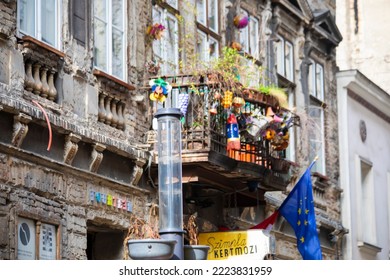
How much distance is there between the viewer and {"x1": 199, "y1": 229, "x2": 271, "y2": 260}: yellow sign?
733 inches

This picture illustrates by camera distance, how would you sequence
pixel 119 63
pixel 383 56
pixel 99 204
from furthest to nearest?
pixel 383 56 < pixel 119 63 < pixel 99 204

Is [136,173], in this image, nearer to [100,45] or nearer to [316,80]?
[100,45]

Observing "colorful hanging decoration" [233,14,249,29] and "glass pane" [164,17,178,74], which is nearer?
"glass pane" [164,17,178,74]

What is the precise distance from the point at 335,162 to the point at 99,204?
11.1m

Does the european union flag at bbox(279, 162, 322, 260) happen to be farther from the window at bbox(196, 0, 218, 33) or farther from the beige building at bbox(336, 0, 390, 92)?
the beige building at bbox(336, 0, 390, 92)

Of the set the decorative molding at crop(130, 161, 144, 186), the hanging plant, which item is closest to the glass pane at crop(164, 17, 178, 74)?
the hanging plant

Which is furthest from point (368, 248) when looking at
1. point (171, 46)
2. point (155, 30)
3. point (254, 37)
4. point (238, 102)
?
point (155, 30)

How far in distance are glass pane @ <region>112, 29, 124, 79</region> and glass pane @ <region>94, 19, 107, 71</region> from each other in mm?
267

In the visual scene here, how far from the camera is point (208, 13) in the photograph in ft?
68.2

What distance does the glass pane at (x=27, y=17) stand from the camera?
1483 centimetres

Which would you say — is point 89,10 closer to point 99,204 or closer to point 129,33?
point 129,33
